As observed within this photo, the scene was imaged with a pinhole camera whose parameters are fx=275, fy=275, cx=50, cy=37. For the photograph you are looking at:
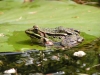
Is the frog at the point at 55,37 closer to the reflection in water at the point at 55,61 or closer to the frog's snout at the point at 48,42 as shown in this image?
the frog's snout at the point at 48,42

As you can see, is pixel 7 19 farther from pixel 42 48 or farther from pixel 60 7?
pixel 42 48

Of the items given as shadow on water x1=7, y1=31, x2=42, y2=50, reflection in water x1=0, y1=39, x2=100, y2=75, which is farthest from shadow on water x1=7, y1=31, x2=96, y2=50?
reflection in water x1=0, y1=39, x2=100, y2=75

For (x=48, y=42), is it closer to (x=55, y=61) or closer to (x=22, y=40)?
(x=22, y=40)

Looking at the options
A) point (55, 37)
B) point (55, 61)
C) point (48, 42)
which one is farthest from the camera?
point (55, 37)

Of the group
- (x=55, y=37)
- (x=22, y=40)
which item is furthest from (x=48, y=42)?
(x=22, y=40)

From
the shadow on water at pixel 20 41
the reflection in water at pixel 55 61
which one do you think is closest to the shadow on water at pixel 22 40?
the shadow on water at pixel 20 41

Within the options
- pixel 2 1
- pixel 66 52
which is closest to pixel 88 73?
pixel 66 52
